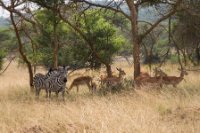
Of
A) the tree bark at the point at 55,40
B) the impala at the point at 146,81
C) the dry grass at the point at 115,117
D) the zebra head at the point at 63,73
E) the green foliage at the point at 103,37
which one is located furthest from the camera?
the green foliage at the point at 103,37

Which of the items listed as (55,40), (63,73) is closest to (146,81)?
(63,73)

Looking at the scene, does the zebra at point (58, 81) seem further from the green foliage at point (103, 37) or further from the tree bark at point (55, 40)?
the green foliage at point (103, 37)

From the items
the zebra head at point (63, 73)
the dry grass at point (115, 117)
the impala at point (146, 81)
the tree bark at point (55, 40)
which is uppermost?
the tree bark at point (55, 40)

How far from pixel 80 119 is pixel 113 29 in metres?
18.4

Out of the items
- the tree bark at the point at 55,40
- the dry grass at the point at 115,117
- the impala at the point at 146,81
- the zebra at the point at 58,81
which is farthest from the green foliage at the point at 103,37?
the dry grass at the point at 115,117

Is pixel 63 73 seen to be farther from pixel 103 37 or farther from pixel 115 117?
pixel 103 37

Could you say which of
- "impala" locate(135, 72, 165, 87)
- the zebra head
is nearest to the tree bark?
the zebra head

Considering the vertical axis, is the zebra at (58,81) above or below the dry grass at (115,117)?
above

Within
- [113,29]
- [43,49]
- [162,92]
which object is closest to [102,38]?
[113,29]

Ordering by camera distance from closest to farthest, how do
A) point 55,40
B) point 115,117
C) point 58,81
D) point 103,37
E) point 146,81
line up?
point 115,117
point 58,81
point 146,81
point 55,40
point 103,37

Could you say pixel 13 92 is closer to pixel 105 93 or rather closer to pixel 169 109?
pixel 105 93

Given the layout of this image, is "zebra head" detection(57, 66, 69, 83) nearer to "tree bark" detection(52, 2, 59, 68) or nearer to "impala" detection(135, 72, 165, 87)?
"impala" detection(135, 72, 165, 87)

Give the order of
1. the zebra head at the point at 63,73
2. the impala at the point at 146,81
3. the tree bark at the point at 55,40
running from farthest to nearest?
the tree bark at the point at 55,40 → the impala at the point at 146,81 → the zebra head at the point at 63,73

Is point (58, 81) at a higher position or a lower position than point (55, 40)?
lower
